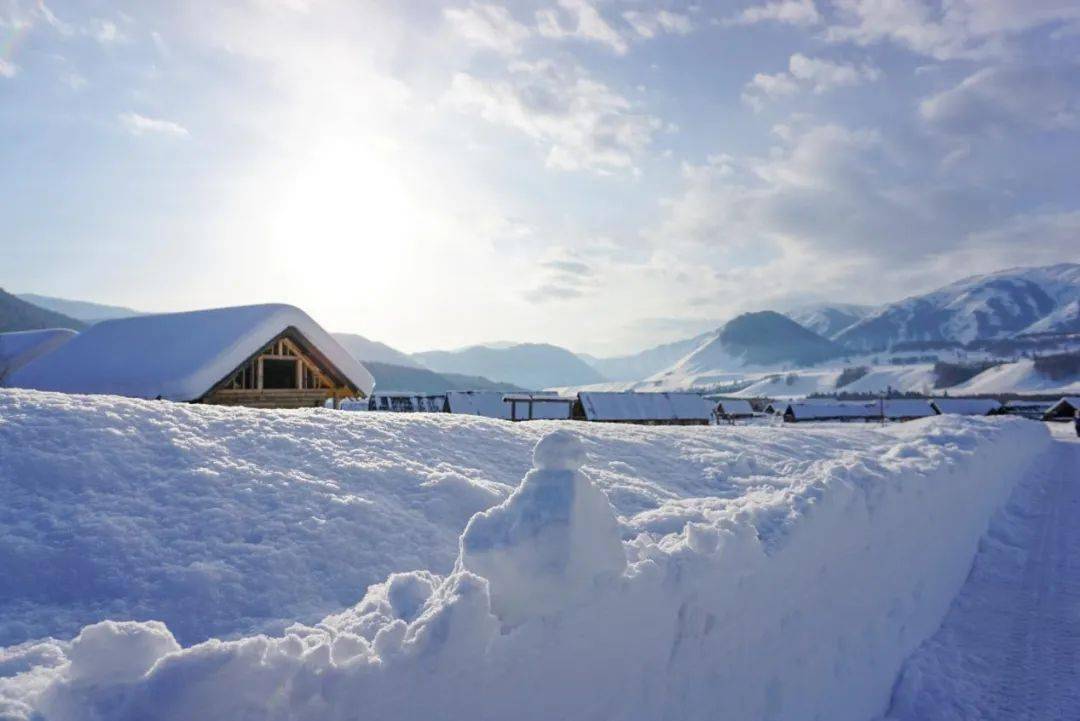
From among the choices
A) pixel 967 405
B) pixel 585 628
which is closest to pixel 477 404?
pixel 585 628

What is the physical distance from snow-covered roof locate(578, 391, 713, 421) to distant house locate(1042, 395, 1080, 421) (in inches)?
2018

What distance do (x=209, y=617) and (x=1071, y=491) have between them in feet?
60.1

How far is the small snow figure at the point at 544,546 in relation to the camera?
99.1 inches

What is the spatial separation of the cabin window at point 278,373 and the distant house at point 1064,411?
76.1m

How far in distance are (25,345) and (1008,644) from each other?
30373 millimetres

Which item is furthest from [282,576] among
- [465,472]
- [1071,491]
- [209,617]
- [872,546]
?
[1071,491]

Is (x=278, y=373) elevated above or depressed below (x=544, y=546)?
above

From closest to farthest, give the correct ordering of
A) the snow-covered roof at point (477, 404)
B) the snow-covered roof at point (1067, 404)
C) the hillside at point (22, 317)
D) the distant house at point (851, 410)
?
the snow-covered roof at point (477, 404) → the snow-covered roof at point (1067, 404) → the distant house at point (851, 410) → the hillside at point (22, 317)

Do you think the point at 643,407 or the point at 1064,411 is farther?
the point at 1064,411

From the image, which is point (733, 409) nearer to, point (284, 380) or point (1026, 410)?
point (1026, 410)

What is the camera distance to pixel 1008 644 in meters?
5.98

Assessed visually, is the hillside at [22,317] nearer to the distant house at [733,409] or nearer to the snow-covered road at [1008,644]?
the distant house at [733,409]

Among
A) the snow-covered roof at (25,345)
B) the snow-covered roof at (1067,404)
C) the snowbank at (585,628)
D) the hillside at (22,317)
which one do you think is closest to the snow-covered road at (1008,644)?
the snowbank at (585,628)

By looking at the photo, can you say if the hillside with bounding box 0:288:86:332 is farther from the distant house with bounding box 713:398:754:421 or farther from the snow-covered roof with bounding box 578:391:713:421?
the distant house with bounding box 713:398:754:421
